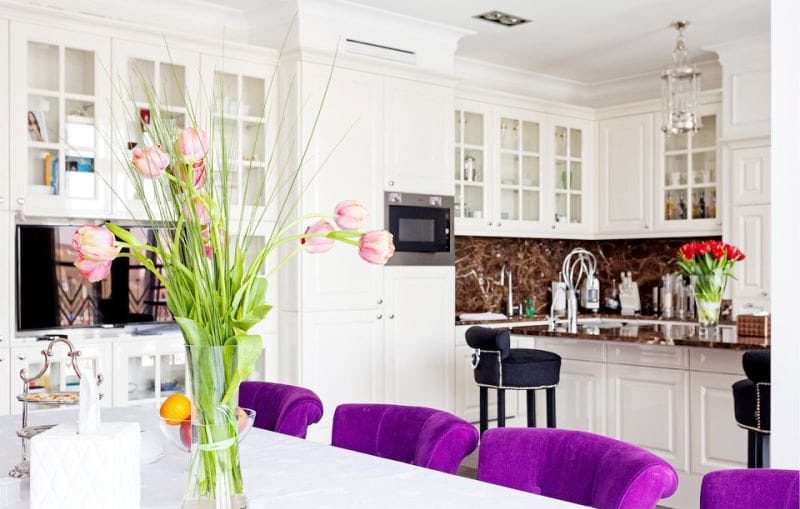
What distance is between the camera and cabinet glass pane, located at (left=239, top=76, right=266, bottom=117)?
190 inches

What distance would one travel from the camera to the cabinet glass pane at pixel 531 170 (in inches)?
254

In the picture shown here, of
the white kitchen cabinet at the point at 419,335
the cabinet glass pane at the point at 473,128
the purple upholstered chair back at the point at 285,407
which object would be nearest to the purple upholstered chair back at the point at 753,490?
the purple upholstered chair back at the point at 285,407

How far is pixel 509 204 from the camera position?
249 inches

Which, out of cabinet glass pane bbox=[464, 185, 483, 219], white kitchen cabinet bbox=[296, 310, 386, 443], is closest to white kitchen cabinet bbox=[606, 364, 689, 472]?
white kitchen cabinet bbox=[296, 310, 386, 443]

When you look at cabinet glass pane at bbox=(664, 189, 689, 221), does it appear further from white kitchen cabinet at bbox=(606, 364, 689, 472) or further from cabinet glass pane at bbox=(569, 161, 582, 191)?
white kitchen cabinet at bbox=(606, 364, 689, 472)

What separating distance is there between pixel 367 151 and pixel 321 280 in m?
0.81

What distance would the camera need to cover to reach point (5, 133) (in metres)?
3.99

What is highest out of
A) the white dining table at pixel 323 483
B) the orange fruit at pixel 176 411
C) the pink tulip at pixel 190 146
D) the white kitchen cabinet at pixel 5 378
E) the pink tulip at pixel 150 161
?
the pink tulip at pixel 190 146

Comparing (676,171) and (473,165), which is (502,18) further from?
(676,171)

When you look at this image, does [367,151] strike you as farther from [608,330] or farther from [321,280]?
[608,330]

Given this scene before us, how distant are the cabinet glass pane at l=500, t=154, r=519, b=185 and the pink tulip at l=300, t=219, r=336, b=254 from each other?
15.7 feet

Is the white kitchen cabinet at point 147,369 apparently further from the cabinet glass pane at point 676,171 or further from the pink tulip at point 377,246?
the cabinet glass pane at point 676,171

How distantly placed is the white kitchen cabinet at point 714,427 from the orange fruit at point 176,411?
10.1 ft
